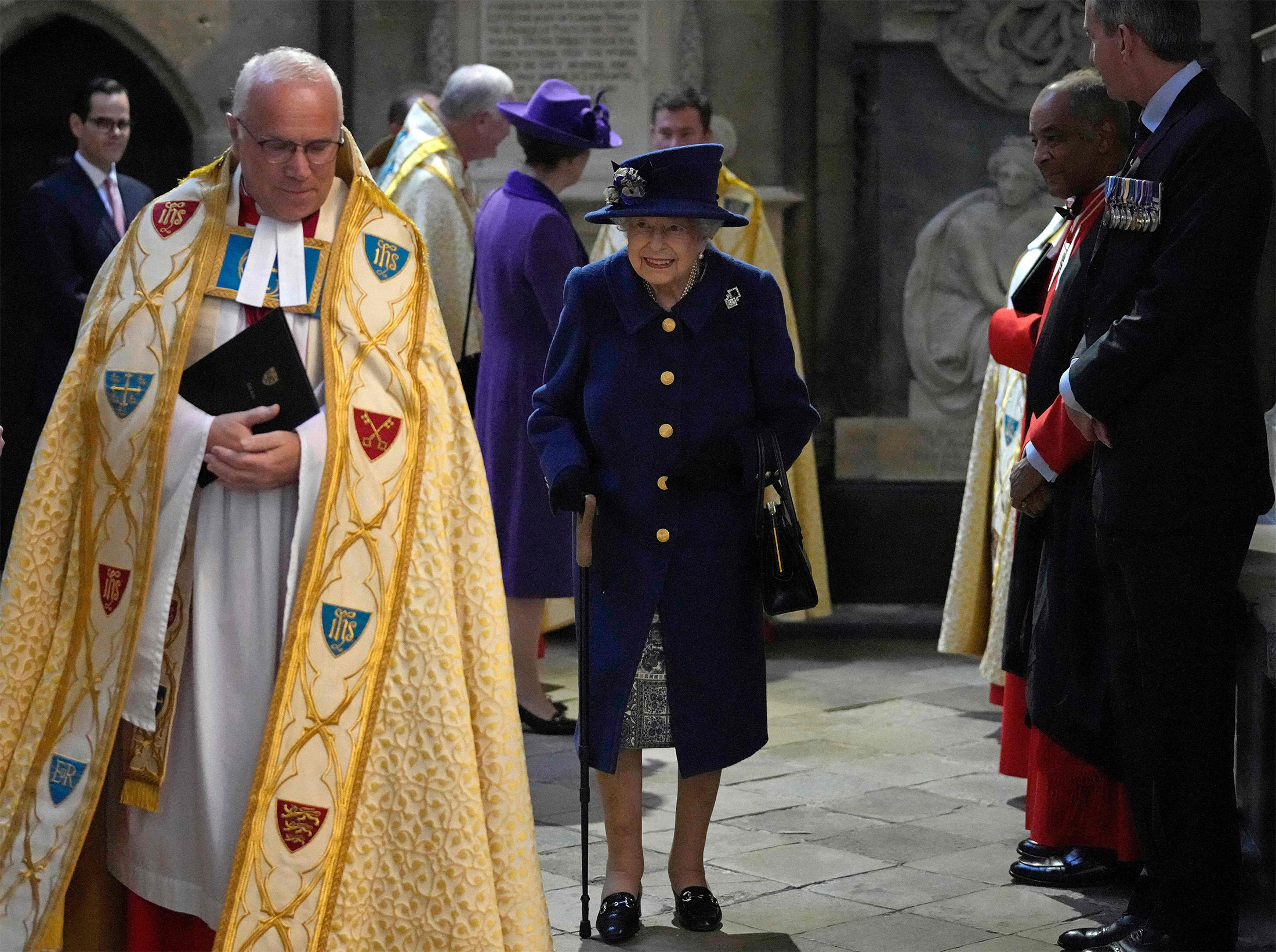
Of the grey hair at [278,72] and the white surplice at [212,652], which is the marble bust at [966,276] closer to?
the grey hair at [278,72]

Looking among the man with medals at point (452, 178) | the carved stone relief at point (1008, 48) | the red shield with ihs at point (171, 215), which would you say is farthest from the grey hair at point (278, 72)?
the carved stone relief at point (1008, 48)

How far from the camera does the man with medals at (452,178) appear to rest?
5.95 m

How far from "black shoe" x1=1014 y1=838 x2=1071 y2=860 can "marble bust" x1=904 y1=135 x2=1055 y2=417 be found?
12.3 feet

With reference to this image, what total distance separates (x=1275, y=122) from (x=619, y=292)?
2006 millimetres

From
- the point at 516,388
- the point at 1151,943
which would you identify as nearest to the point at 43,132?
the point at 516,388

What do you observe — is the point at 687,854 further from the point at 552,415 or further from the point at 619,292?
the point at 619,292

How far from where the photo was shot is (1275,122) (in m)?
4.60

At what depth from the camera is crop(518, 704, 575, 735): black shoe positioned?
5.74 metres

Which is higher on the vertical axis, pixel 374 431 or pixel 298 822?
pixel 374 431

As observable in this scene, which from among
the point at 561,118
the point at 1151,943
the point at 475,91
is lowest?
the point at 1151,943

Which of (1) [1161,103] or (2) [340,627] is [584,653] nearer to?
(2) [340,627]

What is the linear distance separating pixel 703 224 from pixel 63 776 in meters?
1.71

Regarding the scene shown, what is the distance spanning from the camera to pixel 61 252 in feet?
23.8

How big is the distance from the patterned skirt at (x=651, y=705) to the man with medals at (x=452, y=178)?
2.46m
